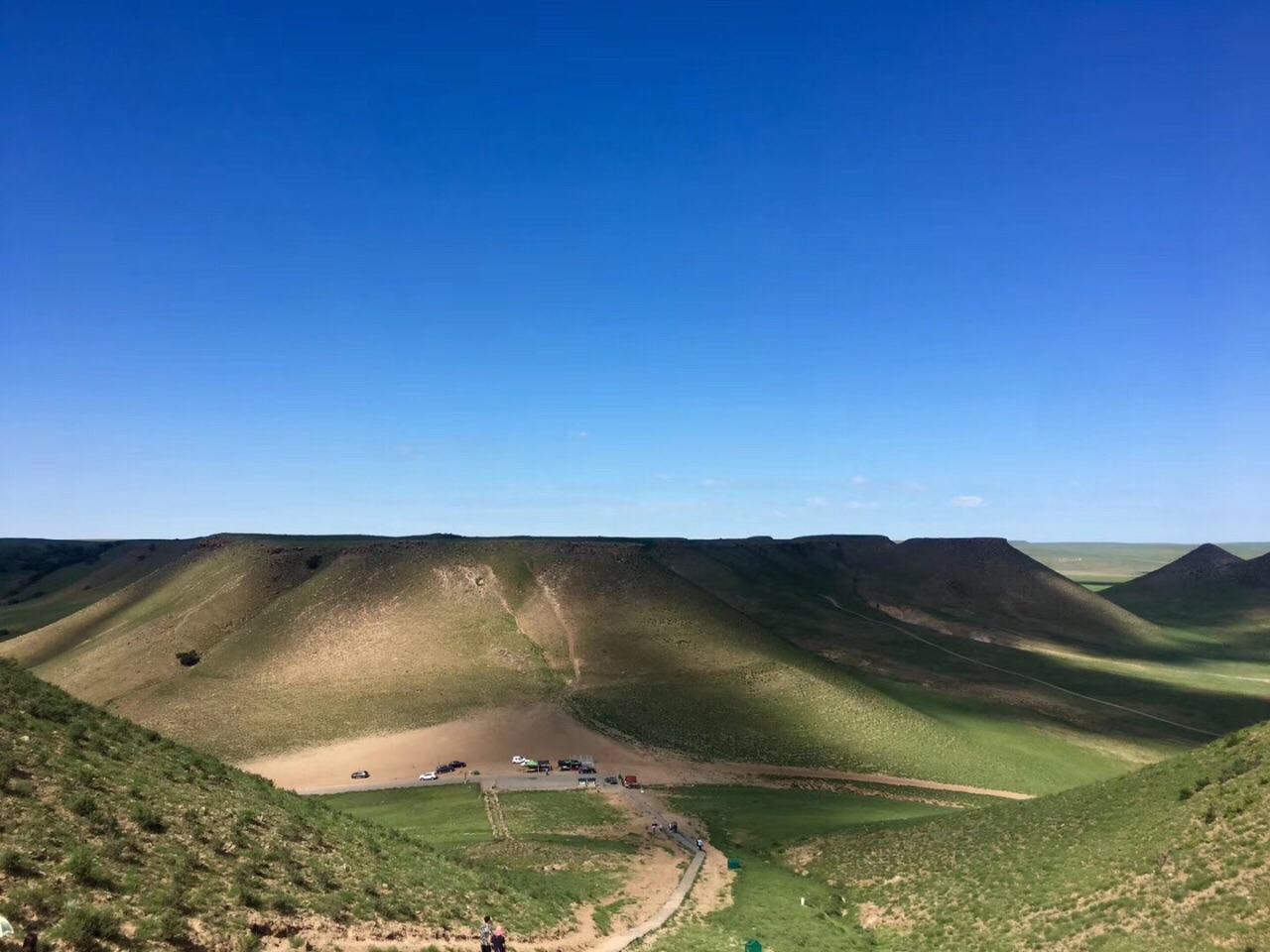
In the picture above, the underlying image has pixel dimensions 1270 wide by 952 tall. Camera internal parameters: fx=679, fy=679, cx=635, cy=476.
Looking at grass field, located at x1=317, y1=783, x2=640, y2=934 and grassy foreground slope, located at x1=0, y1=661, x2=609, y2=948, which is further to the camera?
grass field, located at x1=317, y1=783, x2=640, y2=934

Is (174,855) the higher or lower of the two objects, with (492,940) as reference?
higher

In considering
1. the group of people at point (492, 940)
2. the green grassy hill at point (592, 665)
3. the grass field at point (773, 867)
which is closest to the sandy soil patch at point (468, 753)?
the green grassy hill at point (592, 665)

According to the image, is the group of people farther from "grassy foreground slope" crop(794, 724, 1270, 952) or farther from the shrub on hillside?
"grassy foreground slope" crop(794, 724, 1270, 952)

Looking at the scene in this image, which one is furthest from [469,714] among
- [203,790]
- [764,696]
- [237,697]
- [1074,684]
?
[1074,684]

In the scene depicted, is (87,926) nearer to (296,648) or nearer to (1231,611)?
(296,648)

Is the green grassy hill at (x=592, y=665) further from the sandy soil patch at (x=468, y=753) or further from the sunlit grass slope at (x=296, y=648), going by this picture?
the sandy soil patch at (x=468, y=753)

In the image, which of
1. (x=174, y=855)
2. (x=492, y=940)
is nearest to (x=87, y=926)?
(x=174, y=855)

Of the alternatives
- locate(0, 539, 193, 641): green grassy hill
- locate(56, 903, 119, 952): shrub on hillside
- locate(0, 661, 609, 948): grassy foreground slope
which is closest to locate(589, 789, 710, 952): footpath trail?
locate(0, 661, 609, 948): grassy foreground slope
